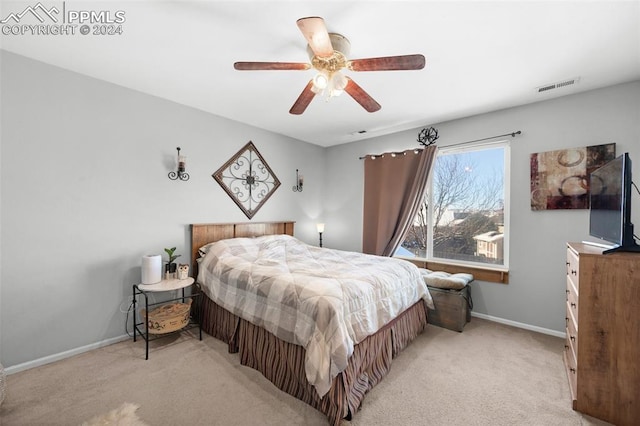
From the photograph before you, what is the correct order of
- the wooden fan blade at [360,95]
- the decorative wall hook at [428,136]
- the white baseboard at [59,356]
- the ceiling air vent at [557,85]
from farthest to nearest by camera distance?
the decorative wall hook at [428,136], the ceiling air vent at [557,85], the white baseboard at [59,356], the wooden fan blade at [360,95]

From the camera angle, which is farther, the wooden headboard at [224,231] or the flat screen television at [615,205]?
the wooden headboard at [224,231]

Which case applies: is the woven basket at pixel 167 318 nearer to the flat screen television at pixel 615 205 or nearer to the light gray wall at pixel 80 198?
the light gray wall at pixel 80 198

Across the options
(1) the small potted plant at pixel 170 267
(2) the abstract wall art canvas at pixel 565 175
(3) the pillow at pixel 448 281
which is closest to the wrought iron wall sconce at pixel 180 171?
(1) the small potted plant at pixel 170 267

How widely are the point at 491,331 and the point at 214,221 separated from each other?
3612 mm

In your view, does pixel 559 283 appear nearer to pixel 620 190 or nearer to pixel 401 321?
pixel 620 190

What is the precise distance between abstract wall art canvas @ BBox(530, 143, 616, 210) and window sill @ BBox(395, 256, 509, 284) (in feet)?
2.83

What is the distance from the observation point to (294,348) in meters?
1.81

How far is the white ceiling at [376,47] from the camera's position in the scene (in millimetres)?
1602

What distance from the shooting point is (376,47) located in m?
1.95

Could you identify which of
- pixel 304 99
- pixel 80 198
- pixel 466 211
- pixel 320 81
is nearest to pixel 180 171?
pixel 80 198

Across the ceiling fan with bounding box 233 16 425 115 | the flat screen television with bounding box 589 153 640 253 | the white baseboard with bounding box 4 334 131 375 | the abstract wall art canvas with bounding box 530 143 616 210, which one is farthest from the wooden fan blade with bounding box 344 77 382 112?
the white baseboard with bounding box 4 334 131 375

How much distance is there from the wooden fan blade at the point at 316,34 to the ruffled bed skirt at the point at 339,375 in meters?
2.01

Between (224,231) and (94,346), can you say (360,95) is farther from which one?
(94,346)

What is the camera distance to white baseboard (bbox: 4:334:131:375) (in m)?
2.03
